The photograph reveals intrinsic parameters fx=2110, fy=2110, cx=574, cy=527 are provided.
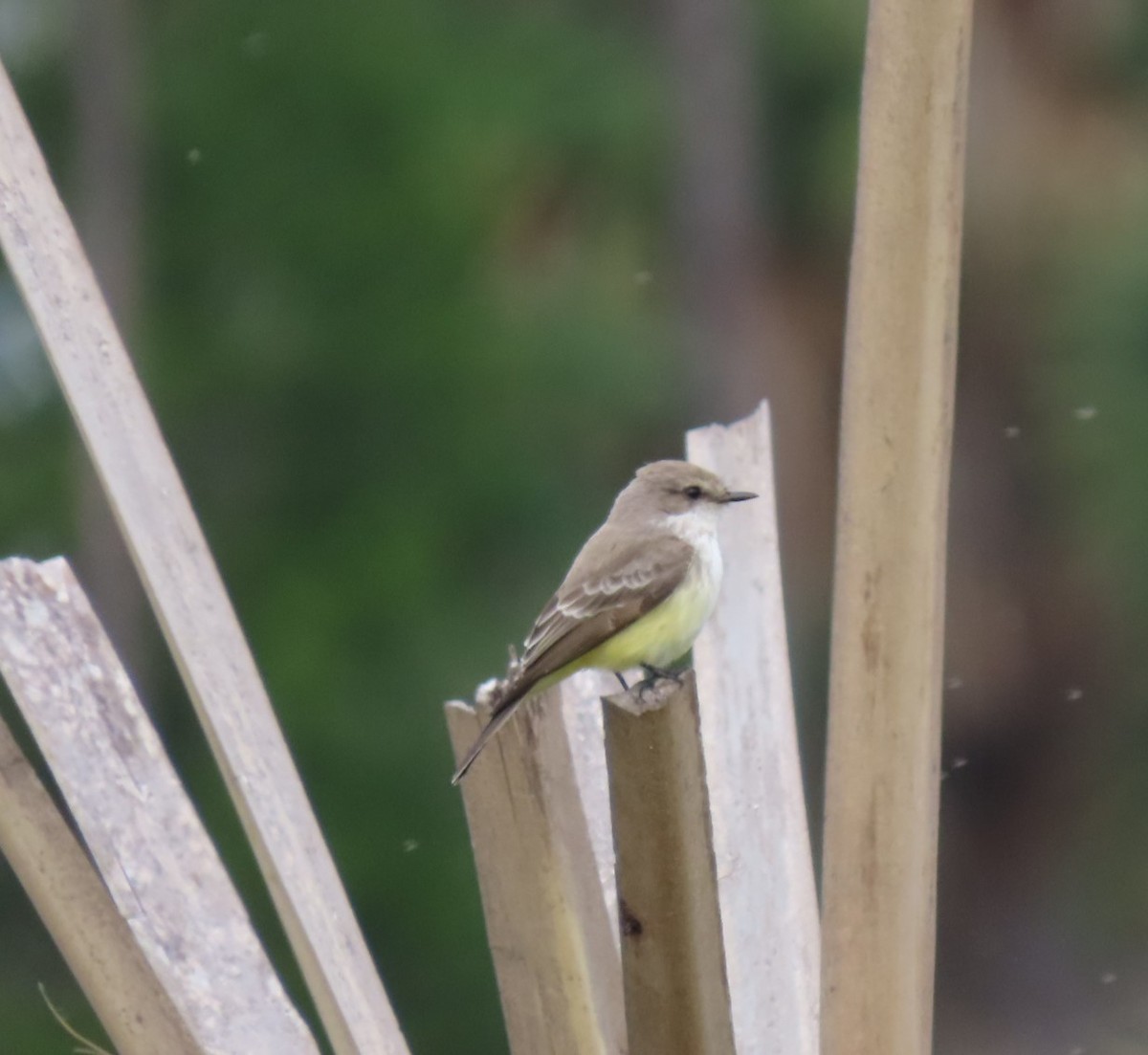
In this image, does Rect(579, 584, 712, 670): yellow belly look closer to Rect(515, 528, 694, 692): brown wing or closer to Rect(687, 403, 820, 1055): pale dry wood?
Rect(515, 528, 694, 692): brown wing

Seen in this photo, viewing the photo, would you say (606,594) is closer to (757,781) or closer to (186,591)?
(757,781)

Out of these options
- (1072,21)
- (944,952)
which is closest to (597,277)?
(1072,21)

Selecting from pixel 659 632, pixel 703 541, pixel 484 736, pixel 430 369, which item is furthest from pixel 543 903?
pixel 430 369

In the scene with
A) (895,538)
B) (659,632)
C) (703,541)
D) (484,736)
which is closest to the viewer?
(895,538)

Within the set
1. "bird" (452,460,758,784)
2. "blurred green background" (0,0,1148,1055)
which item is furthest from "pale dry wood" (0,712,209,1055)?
"blurred green background" (0,0,1148,1055)

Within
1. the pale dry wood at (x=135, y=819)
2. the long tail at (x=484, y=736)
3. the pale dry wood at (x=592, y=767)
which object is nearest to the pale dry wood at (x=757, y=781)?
the pale dry wood at (x=592, y=767)

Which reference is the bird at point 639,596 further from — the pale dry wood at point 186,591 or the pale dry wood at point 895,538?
the pale dry wood at point 895,538

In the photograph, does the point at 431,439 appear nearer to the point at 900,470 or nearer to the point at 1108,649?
the point at 1108,649
